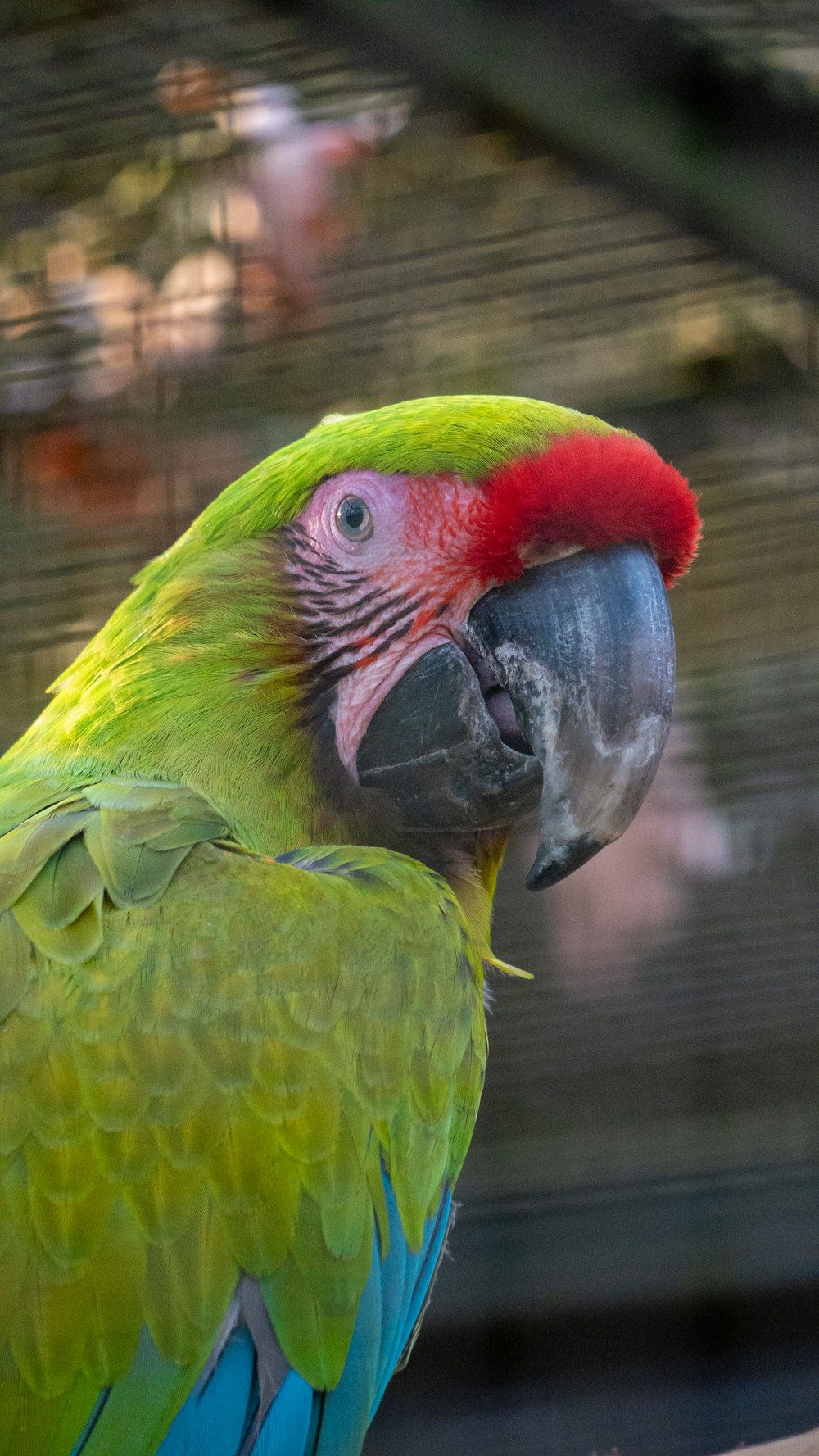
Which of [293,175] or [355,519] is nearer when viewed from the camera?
[355,519]

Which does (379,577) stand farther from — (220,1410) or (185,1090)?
(220,1410)

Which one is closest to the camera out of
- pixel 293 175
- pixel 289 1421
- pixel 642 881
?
pixel 289 1421

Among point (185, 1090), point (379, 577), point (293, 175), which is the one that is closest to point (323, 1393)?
point (185, 1090)

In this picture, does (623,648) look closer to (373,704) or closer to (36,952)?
(373,704)

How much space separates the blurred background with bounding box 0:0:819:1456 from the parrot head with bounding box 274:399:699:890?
0.91m

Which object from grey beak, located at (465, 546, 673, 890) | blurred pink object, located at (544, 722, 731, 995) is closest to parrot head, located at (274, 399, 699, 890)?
grey beak, located at (465, 546, 673, 890)

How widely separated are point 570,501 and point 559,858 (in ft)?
1.09

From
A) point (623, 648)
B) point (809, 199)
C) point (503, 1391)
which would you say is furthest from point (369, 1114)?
point (503, 1391)

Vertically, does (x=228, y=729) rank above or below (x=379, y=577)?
below

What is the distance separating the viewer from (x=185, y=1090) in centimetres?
108

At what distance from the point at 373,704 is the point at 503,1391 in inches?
67.4

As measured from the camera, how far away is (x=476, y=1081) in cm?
128

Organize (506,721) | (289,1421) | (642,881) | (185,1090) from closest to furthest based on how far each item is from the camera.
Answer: (185,1090), (289,1421), (506,721), (642,881)

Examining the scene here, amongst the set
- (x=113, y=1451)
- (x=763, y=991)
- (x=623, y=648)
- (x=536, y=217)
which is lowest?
(x=763, y=991)
